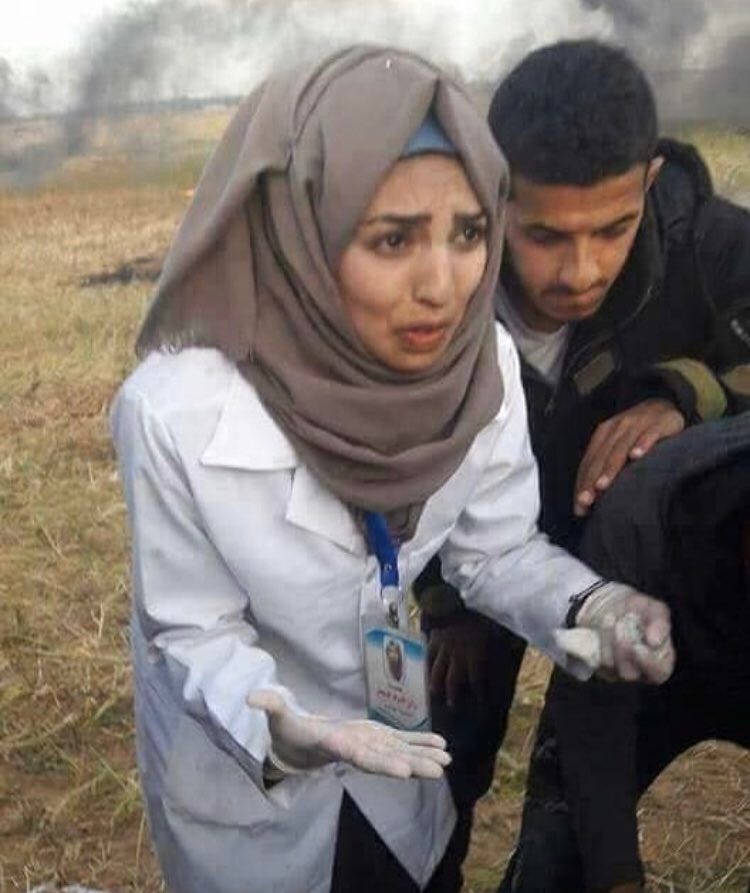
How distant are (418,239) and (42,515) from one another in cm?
324

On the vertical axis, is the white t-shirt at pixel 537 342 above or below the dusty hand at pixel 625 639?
above

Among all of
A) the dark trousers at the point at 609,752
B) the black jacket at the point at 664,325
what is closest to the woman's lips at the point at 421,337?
the black jacket at the point at 664,325

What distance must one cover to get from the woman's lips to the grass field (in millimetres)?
1590

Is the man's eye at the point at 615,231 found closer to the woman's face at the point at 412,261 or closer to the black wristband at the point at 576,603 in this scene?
the woman's face at the point at 412,261

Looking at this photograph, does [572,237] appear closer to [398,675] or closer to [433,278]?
[433,278]

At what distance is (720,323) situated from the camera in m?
2.40

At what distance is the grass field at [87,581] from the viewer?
11.0ft

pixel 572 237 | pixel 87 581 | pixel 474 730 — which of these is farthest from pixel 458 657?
pixel 87 581

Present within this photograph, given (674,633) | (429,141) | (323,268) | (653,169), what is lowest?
(674,633)

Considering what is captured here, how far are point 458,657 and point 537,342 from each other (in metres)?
0.55

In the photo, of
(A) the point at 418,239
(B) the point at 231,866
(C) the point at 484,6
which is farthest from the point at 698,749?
(C) the point at 484,6

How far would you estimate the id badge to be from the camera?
1.98m

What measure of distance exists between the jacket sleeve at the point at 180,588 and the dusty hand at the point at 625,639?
0.38m

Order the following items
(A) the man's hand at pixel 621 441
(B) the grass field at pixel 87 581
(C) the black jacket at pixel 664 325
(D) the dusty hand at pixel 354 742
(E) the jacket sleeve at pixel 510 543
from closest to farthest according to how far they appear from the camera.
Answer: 1. (D) the dusty hand at pixel 354 742
2. (E) the jacket sleeve at pixel 510 543
3. (A) the man's hand at pixel 621 441
4. (C) the black jacket at pixel 664 325
5. (B) the grass field at pixel 87 581
